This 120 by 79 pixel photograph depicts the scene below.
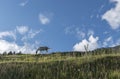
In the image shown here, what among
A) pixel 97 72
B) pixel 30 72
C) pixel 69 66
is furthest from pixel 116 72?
pixel 30 72

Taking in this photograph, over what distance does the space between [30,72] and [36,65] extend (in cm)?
154

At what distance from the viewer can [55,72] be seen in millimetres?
16719

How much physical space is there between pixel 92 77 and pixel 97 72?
870 mm

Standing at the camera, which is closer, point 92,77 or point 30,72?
point 92,77

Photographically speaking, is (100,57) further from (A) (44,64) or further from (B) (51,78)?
(B) (51,78)

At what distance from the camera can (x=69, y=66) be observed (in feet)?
58.4

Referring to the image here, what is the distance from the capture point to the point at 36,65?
18328 mm

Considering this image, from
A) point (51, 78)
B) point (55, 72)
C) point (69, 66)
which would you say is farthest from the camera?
point (69, 66)

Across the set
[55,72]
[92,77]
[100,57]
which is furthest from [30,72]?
[100,57]

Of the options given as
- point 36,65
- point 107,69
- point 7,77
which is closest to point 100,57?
point 107,69

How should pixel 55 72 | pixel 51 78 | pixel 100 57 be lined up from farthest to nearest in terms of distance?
pixel 100 57, pixel 55 72, pixel 51 78

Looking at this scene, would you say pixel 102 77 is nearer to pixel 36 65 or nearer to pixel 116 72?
pixel 116 72

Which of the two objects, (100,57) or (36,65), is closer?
(36,65)

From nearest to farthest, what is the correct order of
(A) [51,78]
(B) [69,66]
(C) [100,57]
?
1. (A) [51,78]
2. (B) [69,66]
3. (C) [100,57]
